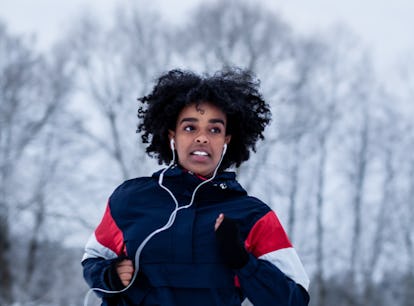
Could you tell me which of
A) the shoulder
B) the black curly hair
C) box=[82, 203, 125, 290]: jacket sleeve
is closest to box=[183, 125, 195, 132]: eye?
the black curly hair

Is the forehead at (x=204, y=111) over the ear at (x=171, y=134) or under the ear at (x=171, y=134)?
over

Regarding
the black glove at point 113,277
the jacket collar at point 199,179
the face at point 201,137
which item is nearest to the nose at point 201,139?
the face at point 201,137

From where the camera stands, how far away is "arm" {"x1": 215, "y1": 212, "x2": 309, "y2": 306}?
243 centimetres

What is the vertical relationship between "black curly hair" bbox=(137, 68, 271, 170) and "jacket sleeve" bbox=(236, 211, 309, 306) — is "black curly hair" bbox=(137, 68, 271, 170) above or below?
above

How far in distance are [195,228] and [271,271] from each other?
312mm

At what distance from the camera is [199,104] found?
2.86 m

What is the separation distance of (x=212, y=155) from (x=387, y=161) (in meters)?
22.4

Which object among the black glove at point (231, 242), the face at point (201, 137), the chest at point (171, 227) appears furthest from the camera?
the face at point (201, 137)

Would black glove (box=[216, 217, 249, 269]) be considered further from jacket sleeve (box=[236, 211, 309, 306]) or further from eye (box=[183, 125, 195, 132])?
eye (box=[183, 125, 195, 132])

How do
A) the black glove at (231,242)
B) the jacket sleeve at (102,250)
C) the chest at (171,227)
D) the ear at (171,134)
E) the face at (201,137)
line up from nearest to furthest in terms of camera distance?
the black glove at (231,242)
the chest at (171,227)
the jacket sleeve at (102,250)
the face at (201,137)
the ear at (171,134)

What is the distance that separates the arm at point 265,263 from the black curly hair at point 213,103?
0.49m

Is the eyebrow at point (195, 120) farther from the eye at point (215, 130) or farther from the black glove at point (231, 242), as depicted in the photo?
the black glove at point (231, 242)

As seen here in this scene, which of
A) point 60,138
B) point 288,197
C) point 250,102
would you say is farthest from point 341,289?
point 250,102

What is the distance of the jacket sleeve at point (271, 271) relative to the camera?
2477mm
